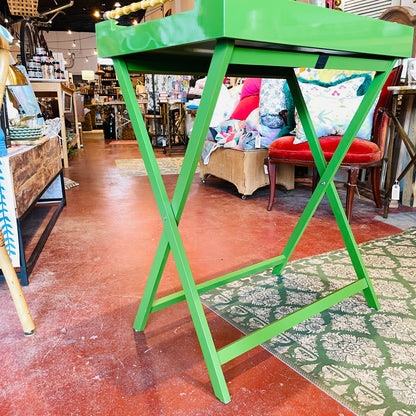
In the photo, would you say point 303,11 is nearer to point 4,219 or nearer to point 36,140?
point 4,219

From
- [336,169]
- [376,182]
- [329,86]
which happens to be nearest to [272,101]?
[329,86]

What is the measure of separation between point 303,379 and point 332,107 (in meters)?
1.95

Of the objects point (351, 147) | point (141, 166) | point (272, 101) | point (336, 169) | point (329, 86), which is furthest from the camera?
point (141, 166)

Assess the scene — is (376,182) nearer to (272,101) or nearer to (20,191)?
(272,101)

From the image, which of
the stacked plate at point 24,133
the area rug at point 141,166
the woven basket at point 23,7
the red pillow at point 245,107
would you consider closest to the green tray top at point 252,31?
the stacked plate at point 24,133

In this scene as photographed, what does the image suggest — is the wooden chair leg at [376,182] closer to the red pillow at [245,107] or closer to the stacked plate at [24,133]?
the red pillow at [245,107]

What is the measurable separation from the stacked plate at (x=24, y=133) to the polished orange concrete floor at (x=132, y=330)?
22.2 inches

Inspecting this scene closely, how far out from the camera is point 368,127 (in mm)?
2461

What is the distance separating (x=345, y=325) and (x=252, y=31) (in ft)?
3.15

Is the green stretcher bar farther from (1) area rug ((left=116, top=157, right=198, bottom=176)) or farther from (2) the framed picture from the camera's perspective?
(2) the framed picture

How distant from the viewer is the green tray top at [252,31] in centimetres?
70

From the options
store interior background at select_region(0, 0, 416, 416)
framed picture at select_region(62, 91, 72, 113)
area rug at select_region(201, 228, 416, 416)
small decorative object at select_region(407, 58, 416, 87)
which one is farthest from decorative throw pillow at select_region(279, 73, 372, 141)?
framed picture at select_region(62, 91, 72, 113)

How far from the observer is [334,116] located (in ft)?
8.16

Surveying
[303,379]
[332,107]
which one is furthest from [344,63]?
[332,107]
